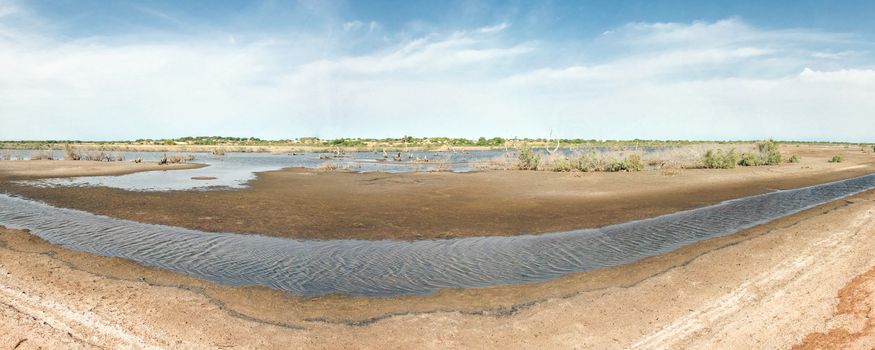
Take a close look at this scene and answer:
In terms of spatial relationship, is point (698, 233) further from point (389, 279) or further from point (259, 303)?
point (259, 303)

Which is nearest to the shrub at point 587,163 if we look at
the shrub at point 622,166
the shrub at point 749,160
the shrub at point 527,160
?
the shrub at point 622,166

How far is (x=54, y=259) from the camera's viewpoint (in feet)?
31.8

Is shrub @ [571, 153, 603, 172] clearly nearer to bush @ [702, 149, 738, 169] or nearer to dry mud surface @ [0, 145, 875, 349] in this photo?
bush @ [702, 149, 738, 169]

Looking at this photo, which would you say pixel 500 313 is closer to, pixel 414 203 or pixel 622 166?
pixel 414 203

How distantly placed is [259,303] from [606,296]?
6.01 m

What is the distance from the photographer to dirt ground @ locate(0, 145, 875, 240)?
14508mm

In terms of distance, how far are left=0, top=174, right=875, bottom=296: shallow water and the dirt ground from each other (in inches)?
40.1

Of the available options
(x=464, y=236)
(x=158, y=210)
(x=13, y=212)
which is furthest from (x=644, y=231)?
(x=13, y=212)

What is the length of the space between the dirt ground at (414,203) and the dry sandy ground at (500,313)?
17.0 feet

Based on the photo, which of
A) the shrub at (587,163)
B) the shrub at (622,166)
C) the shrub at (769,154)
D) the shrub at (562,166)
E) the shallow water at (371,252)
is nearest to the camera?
the shallow water at (371,252)

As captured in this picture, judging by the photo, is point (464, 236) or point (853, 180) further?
point (853, 180)

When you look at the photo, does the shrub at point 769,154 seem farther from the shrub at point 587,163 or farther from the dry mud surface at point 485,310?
the dry mud surface at point 485,310

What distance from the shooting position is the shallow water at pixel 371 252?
9.21 meters

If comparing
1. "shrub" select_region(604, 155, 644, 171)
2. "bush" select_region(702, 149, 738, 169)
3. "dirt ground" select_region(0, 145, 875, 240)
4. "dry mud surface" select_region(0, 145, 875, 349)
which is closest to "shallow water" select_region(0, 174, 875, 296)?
"dry mud surface" select_region(0, 145, 875, 349)
